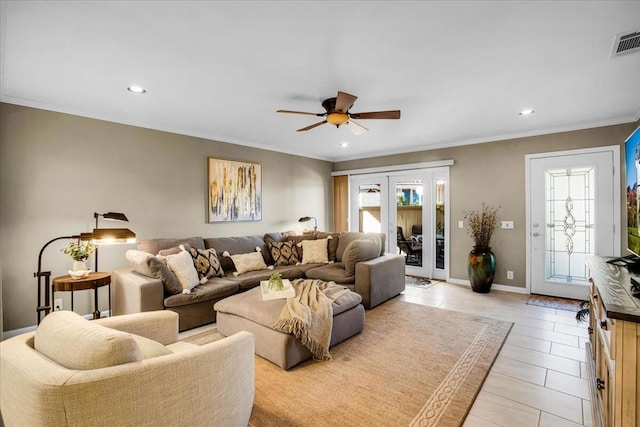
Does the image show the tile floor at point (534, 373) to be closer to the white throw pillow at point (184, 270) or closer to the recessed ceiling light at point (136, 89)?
the white throw pillow at point (184, 270)

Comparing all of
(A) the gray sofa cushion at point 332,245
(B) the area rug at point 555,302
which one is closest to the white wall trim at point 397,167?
(A) the gray sofa cushion at point 332,245

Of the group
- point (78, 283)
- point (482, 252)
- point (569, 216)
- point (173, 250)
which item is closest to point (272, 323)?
point (173, 250)

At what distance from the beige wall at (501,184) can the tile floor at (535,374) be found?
1005 mm

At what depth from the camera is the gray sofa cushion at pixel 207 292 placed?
3195mm

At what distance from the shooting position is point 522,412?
6.54 feet

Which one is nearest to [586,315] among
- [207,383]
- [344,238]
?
[344,238]

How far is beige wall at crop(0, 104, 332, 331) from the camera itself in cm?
310

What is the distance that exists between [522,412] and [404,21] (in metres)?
2.67

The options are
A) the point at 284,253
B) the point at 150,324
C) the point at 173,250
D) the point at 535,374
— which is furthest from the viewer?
the point at 284,253

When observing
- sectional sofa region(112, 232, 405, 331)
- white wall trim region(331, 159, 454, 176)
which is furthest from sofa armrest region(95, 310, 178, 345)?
white wall trim region(331, 159, 454, 176)

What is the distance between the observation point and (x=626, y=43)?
213 cm

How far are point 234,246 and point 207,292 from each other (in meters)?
1.16

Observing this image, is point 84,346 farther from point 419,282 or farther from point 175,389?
point 419,282

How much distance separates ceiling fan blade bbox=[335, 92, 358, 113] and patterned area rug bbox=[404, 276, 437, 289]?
3.46m
